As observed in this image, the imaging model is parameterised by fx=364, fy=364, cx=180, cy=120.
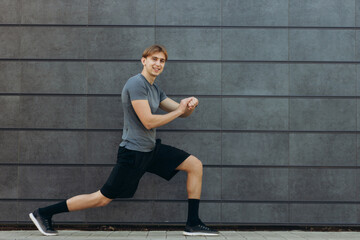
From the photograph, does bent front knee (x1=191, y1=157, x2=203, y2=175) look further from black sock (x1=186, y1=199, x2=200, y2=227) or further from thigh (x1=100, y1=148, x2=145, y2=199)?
thigh (x1=100, y1=148, x2=145, y2=199)

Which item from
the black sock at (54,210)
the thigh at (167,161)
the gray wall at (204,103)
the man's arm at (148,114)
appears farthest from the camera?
the gray wall at (204,103)

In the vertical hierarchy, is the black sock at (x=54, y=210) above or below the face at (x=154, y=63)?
below

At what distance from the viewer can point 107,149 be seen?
183 inches

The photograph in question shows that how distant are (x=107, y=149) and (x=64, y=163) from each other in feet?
1.89

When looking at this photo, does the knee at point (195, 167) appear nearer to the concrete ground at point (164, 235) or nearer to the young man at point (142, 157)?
the young man at point (142, 157)

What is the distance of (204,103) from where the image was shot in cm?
470

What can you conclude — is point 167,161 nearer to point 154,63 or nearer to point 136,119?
point 136,119

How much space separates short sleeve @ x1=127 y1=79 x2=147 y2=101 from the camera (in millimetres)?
3834

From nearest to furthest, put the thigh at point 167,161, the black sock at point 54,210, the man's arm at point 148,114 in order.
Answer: the man's arm at point 148,114 < the black sock at point 54,210 < the thigh at point 167,161

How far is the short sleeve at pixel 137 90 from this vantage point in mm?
3834

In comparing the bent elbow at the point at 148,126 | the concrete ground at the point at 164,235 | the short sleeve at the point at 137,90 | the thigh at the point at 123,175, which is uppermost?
the short sleeve at the point at 137,90

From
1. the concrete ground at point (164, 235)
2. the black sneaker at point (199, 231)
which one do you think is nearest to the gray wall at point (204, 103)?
the concrete ground at point (164, 235)

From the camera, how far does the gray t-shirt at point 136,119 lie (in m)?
3.86

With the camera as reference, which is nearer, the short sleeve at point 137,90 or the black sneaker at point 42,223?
the short sleeve at point 137,90
